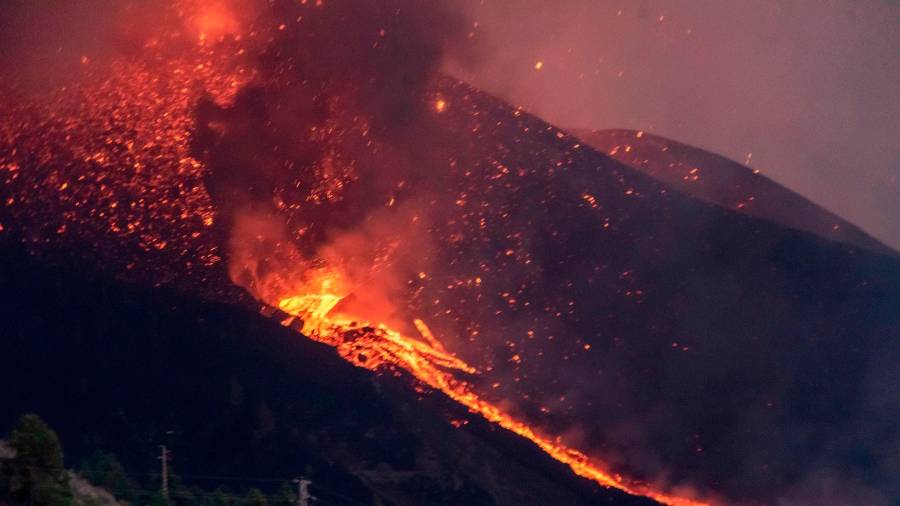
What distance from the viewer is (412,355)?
62.6 ft

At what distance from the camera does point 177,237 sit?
62.7 ft

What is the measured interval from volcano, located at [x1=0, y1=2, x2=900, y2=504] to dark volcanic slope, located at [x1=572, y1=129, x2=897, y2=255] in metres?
2.86

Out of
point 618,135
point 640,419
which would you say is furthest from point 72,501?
point 618,135

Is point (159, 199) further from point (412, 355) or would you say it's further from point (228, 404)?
point (412, 355)

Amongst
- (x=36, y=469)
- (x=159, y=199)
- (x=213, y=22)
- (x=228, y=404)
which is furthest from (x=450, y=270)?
(x=36, y=469)

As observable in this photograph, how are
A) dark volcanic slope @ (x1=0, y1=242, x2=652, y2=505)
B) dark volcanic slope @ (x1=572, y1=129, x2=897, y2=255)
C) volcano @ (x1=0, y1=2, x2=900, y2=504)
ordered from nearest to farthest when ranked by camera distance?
dark volcanic slope @ (x1=0, y1=242, x2=652, y2=505), volcano @ (x1=0, y1=2, x2=900, y2=504), dark volcanic slope @ (x1=572, y1=129, x2=897, y2=255)

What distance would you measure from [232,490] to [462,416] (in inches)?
187

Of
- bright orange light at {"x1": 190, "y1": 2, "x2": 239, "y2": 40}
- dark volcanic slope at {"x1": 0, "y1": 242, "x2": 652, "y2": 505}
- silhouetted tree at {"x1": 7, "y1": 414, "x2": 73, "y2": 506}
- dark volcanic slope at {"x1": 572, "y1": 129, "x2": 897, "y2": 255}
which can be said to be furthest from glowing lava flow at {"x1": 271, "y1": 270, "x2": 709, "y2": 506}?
silhouetted tree at {"x1": 7, "y1": 414, "x2": 73, "y2": 506}

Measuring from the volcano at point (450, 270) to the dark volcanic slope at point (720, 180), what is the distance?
2.86 m

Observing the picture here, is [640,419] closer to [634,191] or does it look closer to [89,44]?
[634,191]

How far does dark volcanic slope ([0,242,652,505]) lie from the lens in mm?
16391

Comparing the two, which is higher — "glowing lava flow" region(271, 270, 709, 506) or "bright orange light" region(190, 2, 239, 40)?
"bright orange light" region(190, 2, 239, 40)

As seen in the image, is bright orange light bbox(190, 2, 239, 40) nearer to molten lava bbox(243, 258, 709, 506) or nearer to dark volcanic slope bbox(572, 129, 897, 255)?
molten lava bbox(243, 258, 709, 506)

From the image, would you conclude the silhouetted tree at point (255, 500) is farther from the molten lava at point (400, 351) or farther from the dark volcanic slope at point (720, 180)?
the dark volcanic slope at point (720, 180)
